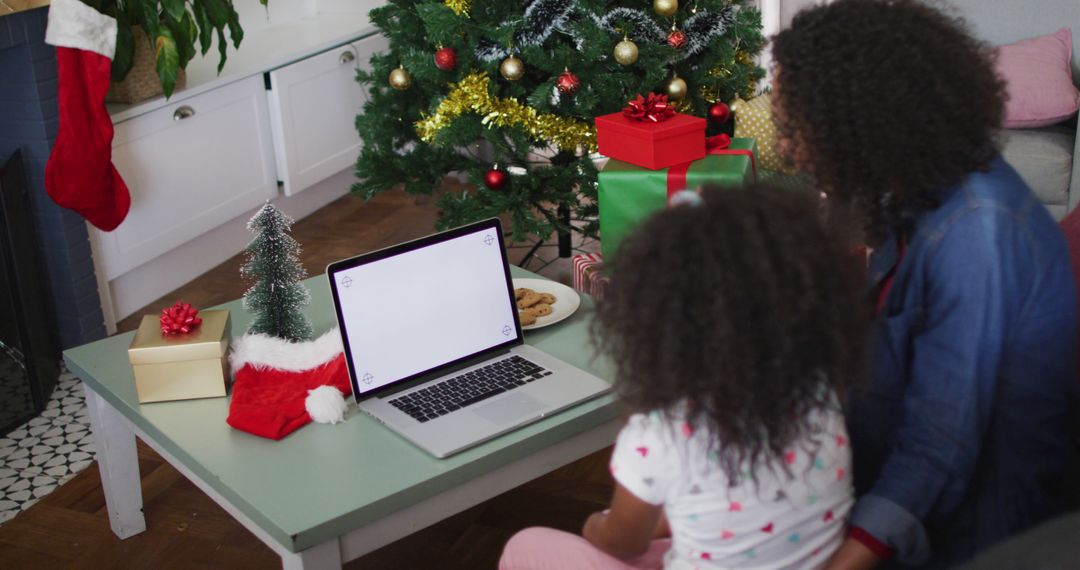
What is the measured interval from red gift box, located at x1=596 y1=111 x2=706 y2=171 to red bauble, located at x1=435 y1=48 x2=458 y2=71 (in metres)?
0.51

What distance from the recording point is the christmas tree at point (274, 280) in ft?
5.86

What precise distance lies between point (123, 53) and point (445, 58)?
0.90 meters

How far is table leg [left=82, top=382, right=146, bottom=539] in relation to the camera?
1.96 meters

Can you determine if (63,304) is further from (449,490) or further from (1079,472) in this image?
(1079,472)

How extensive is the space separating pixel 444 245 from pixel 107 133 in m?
1.50

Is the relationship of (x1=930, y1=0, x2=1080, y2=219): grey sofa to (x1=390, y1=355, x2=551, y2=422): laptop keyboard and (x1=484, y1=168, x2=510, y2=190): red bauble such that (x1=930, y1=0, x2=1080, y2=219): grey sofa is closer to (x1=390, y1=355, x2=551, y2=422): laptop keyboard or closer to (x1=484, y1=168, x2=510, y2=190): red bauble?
(x1=484, y1=168, x2=510, y2=190): red bauble

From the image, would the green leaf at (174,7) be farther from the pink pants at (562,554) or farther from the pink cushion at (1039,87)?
the pink cushion at (1039,87)

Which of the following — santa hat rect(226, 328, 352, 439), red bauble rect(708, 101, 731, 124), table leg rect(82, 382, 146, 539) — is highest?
red bauble rect(708, 101, 731, 124)

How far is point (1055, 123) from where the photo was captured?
11.0 ft

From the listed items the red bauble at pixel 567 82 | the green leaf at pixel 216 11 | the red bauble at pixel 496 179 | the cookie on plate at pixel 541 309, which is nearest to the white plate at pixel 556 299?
the cookie on plate at pixel 541 309

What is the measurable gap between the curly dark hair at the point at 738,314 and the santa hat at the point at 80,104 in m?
2.09

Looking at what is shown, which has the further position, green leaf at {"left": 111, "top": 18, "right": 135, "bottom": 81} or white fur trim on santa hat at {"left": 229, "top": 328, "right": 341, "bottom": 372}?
green leaf at {"left": 111, "top": 18, "right": 135, "bottom": 81}

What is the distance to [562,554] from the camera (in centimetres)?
138

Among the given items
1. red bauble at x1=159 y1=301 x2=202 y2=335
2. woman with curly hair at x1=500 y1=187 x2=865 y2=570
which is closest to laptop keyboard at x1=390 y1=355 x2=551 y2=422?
red bauble at x1=159 y1=301 x2=202 y2=335
